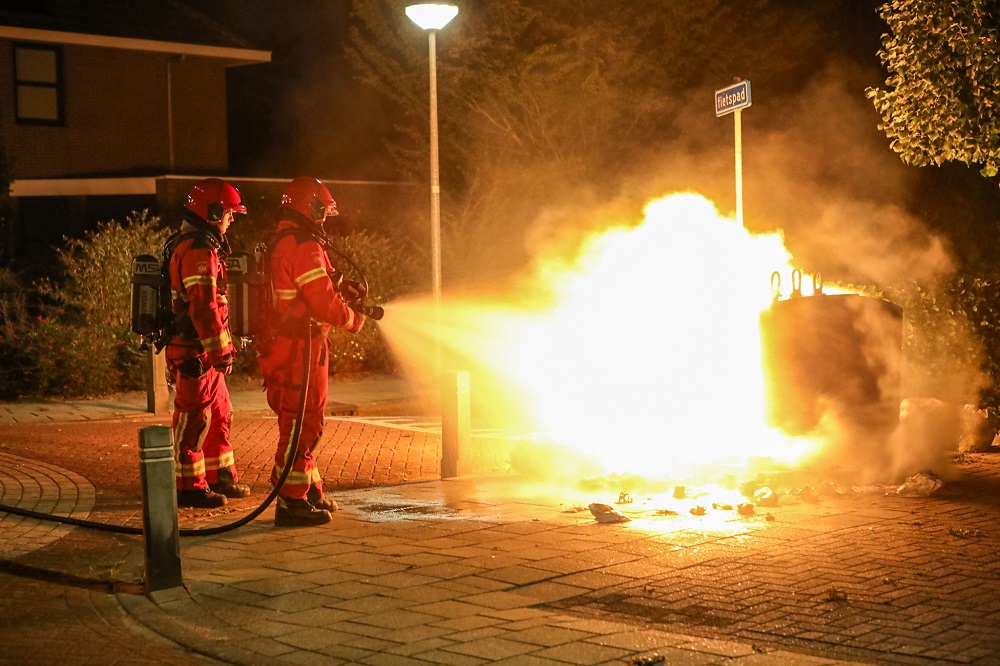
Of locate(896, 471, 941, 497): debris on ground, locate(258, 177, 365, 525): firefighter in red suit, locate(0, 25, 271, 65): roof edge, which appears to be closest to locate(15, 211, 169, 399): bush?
locate(258, 177, 365, 525): firefighter in red suit

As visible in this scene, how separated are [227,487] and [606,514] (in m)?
2.89

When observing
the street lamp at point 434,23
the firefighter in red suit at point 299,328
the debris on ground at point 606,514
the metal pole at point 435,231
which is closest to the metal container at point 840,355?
the debris on ground at point 606,514

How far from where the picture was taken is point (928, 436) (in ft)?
30.9

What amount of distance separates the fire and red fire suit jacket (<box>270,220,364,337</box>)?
2.49m

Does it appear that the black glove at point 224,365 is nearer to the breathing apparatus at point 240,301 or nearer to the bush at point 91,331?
the breathing apparatus at point 240,301

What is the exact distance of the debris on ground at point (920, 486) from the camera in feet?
28.0

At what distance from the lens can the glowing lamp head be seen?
14.9 metres

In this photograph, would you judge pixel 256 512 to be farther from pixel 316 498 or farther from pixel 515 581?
pixel 515 581

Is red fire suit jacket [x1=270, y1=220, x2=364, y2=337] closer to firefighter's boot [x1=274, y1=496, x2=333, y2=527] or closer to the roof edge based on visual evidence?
firefighter's boot [x1=274, y1=496, x2=333, y2=527]

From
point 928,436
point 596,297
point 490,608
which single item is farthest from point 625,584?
point 596,297

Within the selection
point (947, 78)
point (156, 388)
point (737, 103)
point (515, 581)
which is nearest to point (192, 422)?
point (515, 581)

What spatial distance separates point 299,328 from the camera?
7969 millimetres

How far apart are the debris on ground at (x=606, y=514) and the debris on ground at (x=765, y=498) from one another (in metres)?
0.98

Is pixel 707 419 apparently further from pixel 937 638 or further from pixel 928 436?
pixel 937 638
